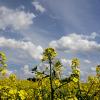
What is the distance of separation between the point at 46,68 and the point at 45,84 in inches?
141

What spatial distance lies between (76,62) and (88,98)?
3.81 meters

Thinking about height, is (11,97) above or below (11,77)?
below

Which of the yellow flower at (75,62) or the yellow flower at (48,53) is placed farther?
the yellow flower at (75,62)

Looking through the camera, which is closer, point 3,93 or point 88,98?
point 3,93

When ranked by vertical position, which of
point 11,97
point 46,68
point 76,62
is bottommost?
point 11,97

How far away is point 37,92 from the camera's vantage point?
12875mm

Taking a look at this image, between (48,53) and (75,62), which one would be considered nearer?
(48,53)

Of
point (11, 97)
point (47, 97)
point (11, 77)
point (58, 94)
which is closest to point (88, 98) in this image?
point (58, 94)

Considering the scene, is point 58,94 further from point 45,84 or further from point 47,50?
point 47,50

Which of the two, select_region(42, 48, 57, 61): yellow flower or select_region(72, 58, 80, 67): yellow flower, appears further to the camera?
select_region(72, 58, 80, 67): yellow flower

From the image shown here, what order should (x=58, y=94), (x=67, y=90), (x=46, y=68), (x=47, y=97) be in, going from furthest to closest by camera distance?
(x=67, y=90) → (x=47, y=97) → (x=58, y=94) → (x=46, y=68)

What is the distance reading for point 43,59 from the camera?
404 inches

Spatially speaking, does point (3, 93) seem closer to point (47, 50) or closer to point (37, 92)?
point (47, 50)

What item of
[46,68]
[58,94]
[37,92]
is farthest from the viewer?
[58,94]
